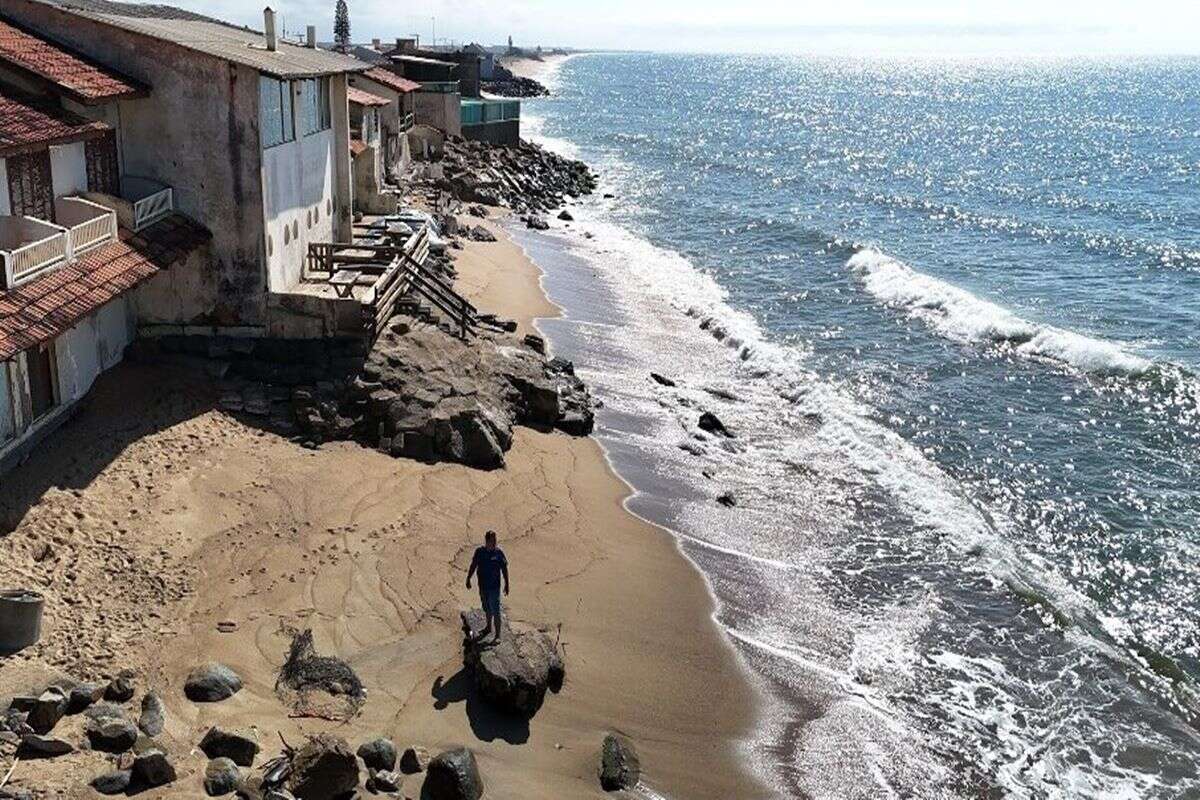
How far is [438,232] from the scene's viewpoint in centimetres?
4072

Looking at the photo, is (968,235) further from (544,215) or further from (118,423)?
(118,423)

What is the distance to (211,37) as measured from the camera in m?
26.2

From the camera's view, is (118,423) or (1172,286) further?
(1172,286)

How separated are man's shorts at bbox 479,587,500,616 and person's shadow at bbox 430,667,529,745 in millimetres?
849

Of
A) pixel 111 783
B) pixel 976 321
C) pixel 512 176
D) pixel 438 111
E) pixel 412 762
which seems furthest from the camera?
pixel 438 111

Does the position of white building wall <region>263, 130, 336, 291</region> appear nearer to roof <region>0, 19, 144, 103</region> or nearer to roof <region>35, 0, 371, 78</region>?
roof <region>35, 0, 371, 78</region>

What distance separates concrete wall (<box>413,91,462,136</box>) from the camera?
66438 mm

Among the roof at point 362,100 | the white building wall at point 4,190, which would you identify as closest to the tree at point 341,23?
the roof at point 362,100

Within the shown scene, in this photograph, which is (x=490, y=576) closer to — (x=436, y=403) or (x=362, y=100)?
(x=436, y=403)

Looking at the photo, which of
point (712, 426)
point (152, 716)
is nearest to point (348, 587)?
point (152, 716)

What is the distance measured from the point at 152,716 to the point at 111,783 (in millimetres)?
1234

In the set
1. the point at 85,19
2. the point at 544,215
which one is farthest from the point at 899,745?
the point at 544,215

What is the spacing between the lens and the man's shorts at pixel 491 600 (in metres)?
15.8

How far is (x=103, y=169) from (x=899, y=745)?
17.3 metres
